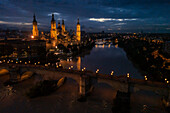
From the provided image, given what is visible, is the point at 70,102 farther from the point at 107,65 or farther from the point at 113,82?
the point at 107,65

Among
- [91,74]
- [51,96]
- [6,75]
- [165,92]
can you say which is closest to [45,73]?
[51,96]

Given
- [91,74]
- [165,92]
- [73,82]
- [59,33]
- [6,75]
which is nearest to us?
[165,92]

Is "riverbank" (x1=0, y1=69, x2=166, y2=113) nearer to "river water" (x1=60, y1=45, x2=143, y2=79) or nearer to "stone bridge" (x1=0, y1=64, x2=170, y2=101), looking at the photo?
"stone bridge" (x1=0, y1=64, x2=170, y2=101)

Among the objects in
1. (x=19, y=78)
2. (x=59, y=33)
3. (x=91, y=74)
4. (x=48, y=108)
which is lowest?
(x=48, y=108)

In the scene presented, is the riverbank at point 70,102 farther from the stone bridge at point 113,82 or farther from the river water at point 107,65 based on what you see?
the river water at point 107,65

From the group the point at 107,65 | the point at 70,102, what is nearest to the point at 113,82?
the point at 70,102

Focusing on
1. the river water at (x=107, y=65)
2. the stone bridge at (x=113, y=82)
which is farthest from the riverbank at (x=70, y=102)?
the river water at (x=107, y=65)

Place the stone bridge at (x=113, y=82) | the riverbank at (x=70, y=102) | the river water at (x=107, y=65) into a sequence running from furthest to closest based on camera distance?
the river water at (x=107, y=65), the riverbank at (x=70, y=102), the stone bridge at (x=113, y=82)

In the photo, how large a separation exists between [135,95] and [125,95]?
2464 mm

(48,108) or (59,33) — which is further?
(59,33)

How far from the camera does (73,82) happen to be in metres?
16.9

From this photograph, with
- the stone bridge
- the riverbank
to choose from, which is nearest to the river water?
the riverbank

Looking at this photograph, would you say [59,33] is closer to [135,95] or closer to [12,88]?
[12,88]

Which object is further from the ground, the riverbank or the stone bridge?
the stone bridge
